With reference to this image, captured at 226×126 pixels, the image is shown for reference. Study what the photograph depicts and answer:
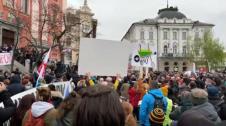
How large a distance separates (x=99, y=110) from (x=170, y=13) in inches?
5071

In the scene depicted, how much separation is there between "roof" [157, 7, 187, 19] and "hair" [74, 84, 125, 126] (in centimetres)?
12660

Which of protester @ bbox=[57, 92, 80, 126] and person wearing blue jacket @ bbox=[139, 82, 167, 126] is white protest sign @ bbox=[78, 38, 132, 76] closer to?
person wearing blue jacket @ bbox=[139, 82, 167, 126]

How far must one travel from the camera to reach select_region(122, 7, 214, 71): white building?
124 m

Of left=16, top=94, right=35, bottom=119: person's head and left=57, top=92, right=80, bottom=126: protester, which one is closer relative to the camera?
left=57, top=92, right=80, bottom=126: protester

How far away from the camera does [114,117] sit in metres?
3.09

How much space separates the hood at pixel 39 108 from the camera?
20.7 feet

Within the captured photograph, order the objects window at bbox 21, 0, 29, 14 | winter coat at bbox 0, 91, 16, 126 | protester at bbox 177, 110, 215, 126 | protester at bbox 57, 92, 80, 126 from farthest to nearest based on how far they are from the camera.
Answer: window at bbox 21, 0, 29, 14
winter coat at bbox 0, 91, 16, 126
protester at bbox 57, 92, 80, 126
protester at bbox 177, 110, 215, 126

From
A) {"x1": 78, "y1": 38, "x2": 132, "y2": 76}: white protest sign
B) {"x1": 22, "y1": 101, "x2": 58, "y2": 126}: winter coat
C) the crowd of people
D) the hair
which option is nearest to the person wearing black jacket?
the crowd of people

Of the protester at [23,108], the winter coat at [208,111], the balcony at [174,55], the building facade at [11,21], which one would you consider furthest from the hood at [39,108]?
the balcony at [174,55]

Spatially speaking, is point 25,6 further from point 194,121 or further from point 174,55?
point 174,55

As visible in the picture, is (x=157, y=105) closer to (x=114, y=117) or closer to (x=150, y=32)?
(x=114, y=117)

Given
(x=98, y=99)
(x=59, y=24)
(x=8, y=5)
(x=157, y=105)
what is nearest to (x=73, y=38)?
(x=59, y=24)

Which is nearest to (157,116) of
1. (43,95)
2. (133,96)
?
(43,95)

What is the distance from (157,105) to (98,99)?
5406 mm
